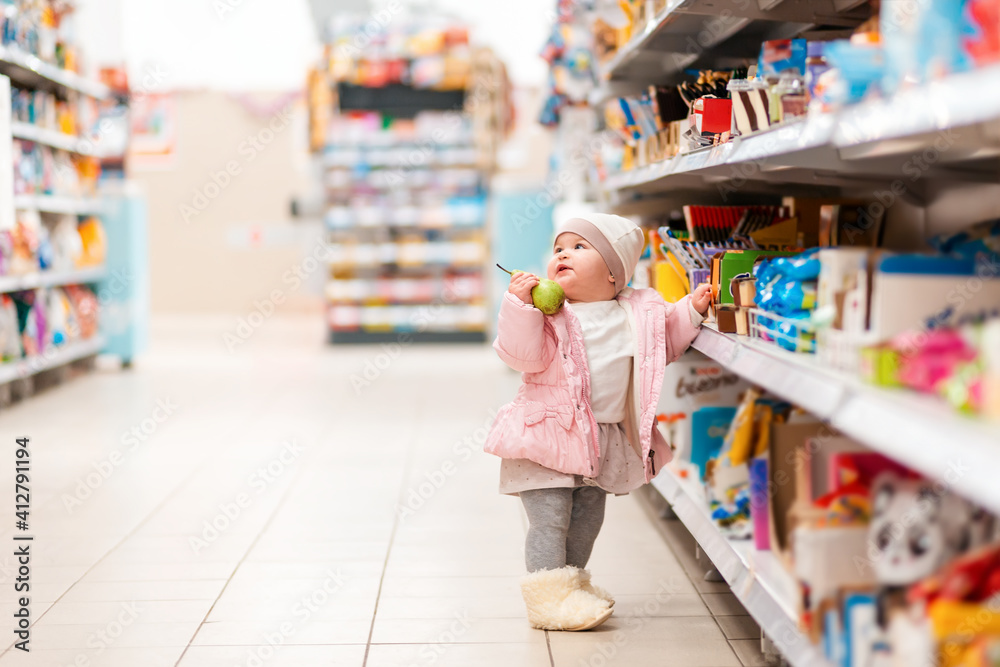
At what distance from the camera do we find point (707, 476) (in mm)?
2568

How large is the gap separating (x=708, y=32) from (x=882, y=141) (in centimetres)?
189

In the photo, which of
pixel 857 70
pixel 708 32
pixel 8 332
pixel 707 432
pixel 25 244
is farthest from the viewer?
pixel 25 244

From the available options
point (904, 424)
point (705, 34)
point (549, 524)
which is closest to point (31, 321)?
point (705, 34)

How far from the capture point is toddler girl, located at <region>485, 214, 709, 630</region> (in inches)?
90.4

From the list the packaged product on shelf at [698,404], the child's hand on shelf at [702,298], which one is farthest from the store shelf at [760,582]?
the child's hand on shelf at [702,298]

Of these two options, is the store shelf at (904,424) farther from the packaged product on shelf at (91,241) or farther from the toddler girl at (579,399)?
the packaged product on shelf at (91,241)

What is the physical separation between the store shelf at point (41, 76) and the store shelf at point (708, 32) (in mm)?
2864

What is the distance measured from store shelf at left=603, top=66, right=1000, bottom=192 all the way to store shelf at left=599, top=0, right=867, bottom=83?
437 millimetres

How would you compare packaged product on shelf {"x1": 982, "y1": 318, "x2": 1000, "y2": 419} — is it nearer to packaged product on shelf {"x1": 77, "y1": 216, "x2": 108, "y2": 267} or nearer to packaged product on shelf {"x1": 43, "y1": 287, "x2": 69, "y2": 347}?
packaged product on shelf {"x1": 43, "y1": 287, "x2": 69, "y2": 347}

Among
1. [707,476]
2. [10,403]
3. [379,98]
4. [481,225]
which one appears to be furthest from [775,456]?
[379,98]

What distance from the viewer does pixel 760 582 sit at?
Result: 6.53 feet

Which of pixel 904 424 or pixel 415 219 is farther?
pixel 415 219

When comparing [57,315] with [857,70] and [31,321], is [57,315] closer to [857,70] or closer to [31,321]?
[31,321]

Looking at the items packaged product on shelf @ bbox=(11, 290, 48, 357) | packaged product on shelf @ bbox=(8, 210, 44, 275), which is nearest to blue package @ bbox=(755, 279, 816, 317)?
packaged product on shelf @ bbox=(8, 210, 44, 275)
